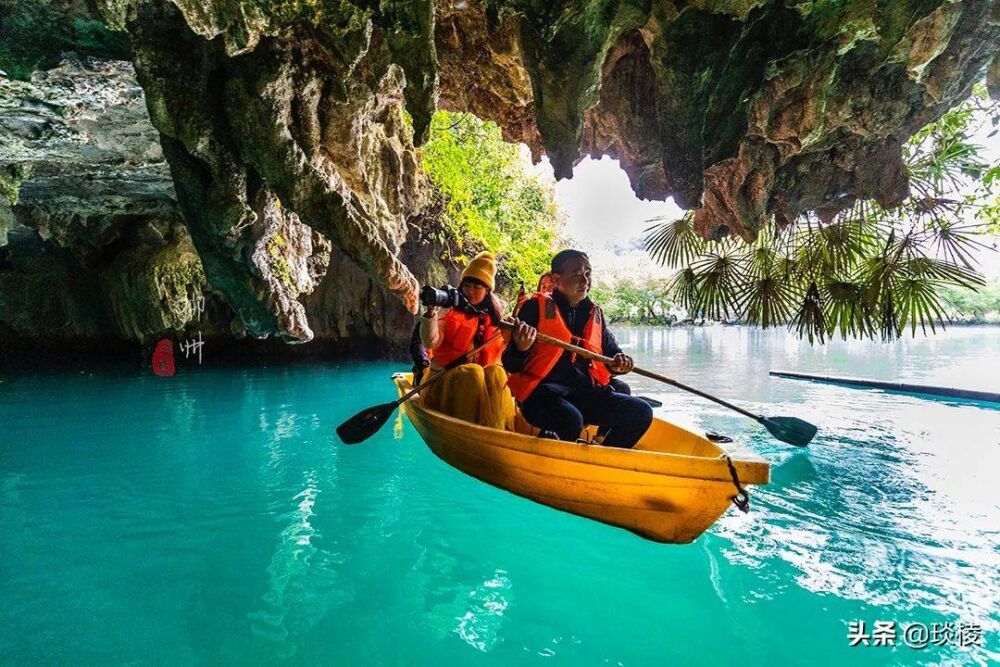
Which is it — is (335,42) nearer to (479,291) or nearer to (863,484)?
(479,291)

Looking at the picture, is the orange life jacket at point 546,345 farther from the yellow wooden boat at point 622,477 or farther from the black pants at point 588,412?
the yellow wooden boat at point 622,477

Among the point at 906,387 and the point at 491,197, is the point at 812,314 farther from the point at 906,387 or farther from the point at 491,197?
the point at 491,197

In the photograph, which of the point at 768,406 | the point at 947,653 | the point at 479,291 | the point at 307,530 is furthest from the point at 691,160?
Result: the point at 768,406

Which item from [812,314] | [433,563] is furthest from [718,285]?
[433,563]

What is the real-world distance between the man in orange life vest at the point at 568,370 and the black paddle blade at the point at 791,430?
1359mm

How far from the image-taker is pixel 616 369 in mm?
3836

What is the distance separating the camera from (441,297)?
3467 millimetres

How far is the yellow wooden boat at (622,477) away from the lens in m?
2.98

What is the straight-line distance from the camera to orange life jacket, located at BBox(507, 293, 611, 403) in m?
3.86

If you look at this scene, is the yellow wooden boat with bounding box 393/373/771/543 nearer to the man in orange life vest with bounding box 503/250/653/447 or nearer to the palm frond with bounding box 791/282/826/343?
the man in orange life vest with bounding box 503/250/653/447

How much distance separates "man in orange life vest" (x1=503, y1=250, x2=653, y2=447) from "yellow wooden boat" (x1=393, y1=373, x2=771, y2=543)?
0.34 metres

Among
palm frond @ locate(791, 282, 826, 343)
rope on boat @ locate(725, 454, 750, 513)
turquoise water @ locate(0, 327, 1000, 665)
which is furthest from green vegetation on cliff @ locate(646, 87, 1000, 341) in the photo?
rope on boat @ locate(725, 454, 750, 513)

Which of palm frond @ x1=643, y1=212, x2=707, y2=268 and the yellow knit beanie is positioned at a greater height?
palm frond @ x1=643, y1=212, x2=707, y2=268

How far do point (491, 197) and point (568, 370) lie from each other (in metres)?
10.2
